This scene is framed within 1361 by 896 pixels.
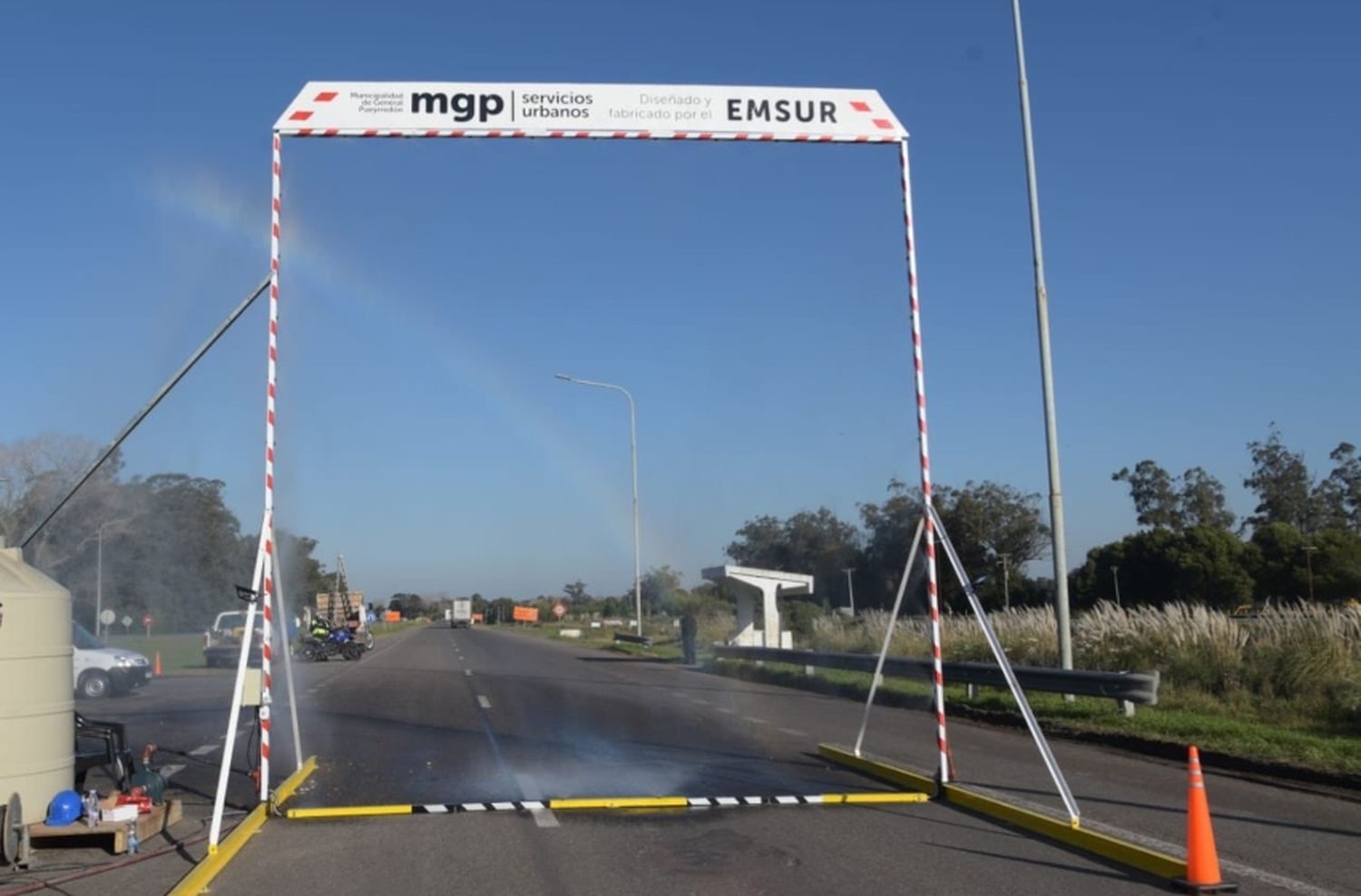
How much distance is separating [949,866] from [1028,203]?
1246cm

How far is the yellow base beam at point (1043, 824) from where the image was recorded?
704 centimetres

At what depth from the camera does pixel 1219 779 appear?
11367mm

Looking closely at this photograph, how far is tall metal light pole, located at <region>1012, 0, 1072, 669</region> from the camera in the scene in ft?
54.6

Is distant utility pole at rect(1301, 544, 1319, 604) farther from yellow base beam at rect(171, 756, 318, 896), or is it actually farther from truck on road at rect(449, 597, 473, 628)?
truck on road at rect(449, 597, 473, 628)

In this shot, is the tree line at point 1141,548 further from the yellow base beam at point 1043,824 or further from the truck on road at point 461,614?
the truck on road at point 461,614

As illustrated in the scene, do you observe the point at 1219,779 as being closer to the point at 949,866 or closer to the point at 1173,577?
the point at 949,866

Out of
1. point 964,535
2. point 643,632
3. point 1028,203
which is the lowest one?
point 643,632

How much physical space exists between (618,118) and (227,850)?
640cm

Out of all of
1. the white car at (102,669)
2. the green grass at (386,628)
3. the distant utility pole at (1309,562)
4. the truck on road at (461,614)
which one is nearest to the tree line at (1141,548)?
the distant utility pole at (1309,562)

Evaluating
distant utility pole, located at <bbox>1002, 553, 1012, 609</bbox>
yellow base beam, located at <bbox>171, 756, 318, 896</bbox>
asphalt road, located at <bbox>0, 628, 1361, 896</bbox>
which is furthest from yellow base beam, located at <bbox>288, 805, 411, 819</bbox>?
distant utility pole, located at <bbox>1002, 553, 1012, 609</bbox>

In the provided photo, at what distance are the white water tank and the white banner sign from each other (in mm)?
4146

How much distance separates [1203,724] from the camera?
14.4 meters

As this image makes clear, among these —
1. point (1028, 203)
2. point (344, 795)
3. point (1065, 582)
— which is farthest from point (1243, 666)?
point (344, 795)

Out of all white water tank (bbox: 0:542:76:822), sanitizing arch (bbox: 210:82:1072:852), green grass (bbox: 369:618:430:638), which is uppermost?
sanitizing arch (bbox: 210:82:1072:852)
